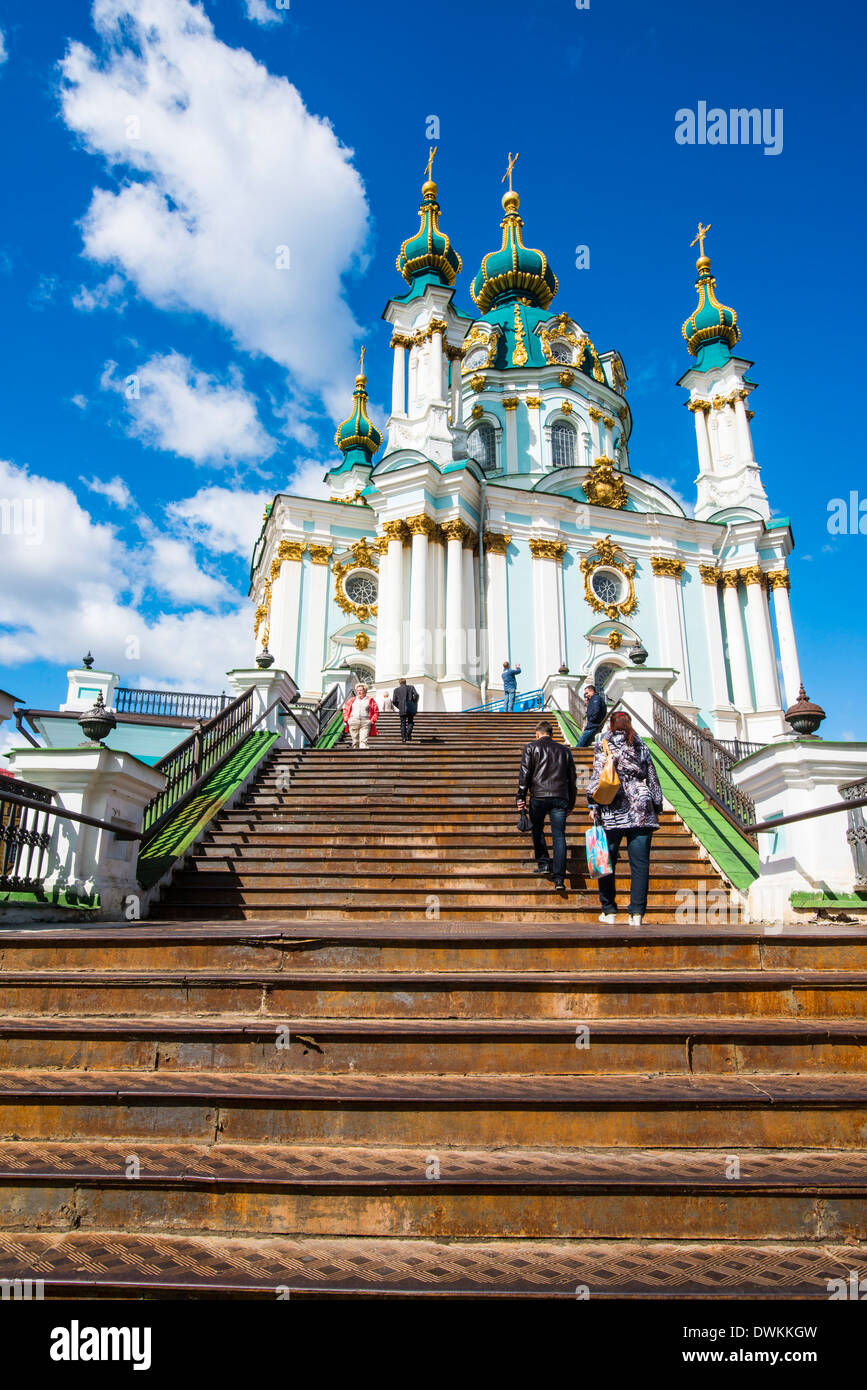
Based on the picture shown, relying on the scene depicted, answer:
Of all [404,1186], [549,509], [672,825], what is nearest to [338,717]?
[672,825]

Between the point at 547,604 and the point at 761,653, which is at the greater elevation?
the point at 547,604

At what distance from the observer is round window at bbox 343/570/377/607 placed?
32.2 meters

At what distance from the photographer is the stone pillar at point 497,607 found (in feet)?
91.8

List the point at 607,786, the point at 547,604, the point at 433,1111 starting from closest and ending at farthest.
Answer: the point at 433,1111
the point at 607,786
the point at 547,604

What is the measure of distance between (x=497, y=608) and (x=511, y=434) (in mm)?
9812

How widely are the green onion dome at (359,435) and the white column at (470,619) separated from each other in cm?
1508

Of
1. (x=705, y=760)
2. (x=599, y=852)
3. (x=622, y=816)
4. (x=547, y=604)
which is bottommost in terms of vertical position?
(x=599, y=852)

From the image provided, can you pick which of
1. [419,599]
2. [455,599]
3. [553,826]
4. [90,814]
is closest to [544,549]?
[455,599]

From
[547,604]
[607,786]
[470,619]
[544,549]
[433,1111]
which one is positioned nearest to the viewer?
[433,1111]

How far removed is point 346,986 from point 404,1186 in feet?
4.20

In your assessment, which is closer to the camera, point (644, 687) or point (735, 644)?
point (644, 687)

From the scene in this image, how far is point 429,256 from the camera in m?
33.3

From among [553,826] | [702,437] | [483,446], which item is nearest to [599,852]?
[553,826]

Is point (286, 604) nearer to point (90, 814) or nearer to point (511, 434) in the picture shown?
point (511, 434)
